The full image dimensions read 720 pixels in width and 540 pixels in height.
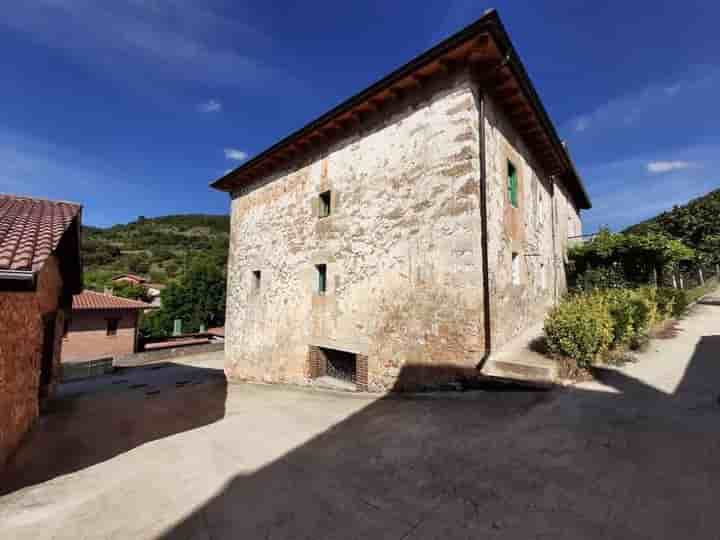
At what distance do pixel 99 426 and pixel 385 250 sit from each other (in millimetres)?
6626

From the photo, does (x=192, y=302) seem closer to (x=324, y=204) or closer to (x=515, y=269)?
(x=324, y=204)

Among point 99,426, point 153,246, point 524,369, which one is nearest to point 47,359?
point 99,426

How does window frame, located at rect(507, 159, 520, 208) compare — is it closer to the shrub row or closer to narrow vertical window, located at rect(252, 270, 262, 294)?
the shrub row

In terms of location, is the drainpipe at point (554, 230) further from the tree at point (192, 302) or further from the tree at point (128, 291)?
the tree at point (128, 291)

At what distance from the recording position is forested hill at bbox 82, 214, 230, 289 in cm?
5228

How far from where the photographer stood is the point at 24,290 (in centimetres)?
321

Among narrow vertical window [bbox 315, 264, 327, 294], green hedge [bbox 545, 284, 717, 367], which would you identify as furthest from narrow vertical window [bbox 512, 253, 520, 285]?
narrow vertical window [bbox 315, 264, 327, 294]

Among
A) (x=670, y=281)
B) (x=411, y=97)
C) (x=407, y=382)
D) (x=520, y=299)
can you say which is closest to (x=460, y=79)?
(x=411, y=97)

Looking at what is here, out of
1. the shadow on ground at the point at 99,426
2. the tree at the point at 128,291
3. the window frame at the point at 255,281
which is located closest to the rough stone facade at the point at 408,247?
the window frame at the point at 255,281

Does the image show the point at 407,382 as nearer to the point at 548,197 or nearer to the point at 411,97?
the point at 411,97

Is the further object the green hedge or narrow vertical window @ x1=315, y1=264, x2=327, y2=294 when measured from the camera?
narrow vertical window @ x1=315, y1=264, x2=327, y2=294

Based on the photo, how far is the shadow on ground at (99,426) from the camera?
4109 millimetres

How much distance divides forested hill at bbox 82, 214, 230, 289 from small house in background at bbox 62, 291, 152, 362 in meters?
14.2

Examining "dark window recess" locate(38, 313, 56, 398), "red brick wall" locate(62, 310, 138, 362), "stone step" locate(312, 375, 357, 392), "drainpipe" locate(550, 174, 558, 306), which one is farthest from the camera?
"red brick wall" locate(62, 310, 138, 362)
